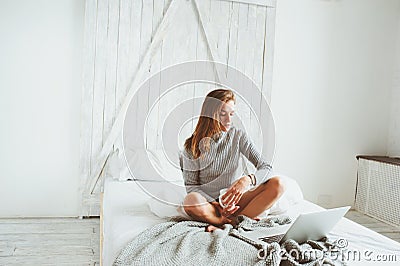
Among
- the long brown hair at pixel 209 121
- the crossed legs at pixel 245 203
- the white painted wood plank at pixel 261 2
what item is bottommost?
the crossed legs at pixel 245 203

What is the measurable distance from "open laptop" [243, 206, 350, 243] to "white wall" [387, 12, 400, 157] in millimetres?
2728

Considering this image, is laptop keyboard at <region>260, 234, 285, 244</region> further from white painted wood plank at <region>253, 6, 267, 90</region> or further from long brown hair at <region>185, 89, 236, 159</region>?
white painted wood plank at <region>253, 6, 267, 90</region>

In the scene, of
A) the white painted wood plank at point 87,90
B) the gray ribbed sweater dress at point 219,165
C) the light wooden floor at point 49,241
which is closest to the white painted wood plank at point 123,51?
the white painted wood plank at point 87,90

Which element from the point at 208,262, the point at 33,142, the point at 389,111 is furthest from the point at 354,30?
the point at 208,262

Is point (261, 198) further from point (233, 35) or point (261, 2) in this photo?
point (261, 2)

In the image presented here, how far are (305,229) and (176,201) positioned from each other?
0.80 metres

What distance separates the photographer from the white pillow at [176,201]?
235cm

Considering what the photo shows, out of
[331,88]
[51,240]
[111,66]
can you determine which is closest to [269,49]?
[331,88]

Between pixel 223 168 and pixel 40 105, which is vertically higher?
pixel 40 105

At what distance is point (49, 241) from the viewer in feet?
10.5

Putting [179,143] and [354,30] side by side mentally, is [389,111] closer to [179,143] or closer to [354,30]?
[354,30]

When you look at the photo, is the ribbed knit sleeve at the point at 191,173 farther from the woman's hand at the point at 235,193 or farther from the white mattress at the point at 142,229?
the white mattress at the point at 142,229

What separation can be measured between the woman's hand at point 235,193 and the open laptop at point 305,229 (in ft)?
0.78

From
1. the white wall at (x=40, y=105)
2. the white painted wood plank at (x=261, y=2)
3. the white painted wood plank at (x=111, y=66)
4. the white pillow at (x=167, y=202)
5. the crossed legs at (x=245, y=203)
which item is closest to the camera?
the crossed legs at (x=245, y=203)
